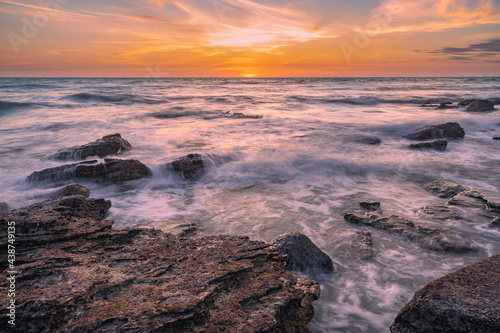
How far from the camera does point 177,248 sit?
3.18 m

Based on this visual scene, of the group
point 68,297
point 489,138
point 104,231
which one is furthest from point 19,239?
point 489,138

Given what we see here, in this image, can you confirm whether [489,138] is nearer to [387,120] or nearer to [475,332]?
[387,120]

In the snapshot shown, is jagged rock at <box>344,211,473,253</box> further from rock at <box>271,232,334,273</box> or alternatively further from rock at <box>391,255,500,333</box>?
rock at <box>391,255,500,333</box>

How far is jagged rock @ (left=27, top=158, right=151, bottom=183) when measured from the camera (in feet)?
23.0

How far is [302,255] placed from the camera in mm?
3645

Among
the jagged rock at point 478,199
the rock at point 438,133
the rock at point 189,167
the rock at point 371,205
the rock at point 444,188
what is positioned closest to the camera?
the jagged rock at point 478,199

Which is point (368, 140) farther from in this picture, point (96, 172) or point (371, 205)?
point (96, 172)

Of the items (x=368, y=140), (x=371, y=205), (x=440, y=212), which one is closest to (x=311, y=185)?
(x=371, y=205)

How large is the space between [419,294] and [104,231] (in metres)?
3.36

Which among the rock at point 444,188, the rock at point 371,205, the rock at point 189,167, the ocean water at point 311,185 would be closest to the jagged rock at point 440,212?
the ocean water at point 311,185

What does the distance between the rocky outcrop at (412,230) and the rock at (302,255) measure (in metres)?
1.57

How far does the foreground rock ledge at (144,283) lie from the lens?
2.03 metres

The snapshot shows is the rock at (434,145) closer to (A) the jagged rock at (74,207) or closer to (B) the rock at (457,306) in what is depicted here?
(B) the rock at (457,306)

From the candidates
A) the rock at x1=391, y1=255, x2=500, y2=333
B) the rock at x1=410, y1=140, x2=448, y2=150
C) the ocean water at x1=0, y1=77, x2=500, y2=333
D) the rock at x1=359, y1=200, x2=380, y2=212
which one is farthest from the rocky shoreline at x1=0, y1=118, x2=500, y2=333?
the rock at x1=410, y1=140, x2=448, y2=150
